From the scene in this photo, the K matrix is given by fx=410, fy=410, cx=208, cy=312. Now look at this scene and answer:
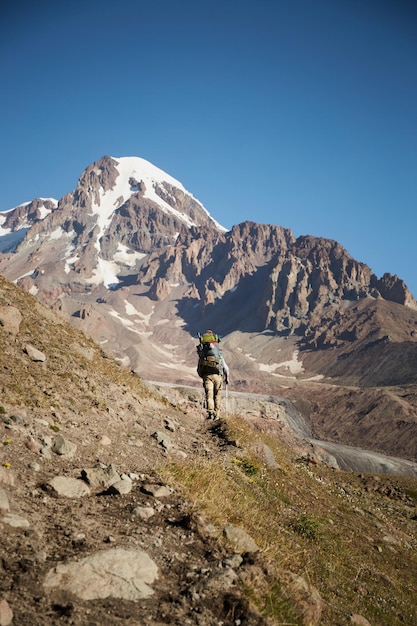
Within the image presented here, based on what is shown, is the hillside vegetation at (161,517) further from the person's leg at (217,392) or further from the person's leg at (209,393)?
the person's leg at (217,392)

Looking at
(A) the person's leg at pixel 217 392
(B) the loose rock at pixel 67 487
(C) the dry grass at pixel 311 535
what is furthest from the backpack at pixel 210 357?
(B) the loose rock at pixel 67 487

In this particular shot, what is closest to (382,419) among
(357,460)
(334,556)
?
(357,460)

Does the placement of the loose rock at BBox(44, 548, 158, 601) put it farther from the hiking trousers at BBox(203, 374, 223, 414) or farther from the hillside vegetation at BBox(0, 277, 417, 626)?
the hiking trousers at BBox(203, 374, 223, 414)

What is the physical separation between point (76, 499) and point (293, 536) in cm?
478

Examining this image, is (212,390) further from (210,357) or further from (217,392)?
(210,357)

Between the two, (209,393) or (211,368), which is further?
(209,393)

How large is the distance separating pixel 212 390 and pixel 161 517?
37.9 ft

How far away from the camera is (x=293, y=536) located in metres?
8.55

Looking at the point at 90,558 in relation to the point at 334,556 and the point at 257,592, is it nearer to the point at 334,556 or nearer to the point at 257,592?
the point at 257,592

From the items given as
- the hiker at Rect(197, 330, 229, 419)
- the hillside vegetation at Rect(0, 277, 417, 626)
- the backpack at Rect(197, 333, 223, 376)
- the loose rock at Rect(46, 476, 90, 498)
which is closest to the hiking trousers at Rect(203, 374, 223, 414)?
the hiker at Rect(197, 330, 229, 419)

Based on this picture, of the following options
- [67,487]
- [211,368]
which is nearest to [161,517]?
[67,487]

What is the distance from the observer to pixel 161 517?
5953 millimetres

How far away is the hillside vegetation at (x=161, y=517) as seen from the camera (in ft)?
13.8

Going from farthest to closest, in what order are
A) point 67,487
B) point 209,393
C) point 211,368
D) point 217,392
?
point 217,392
point 209,393
point 211,368
point 67,487
